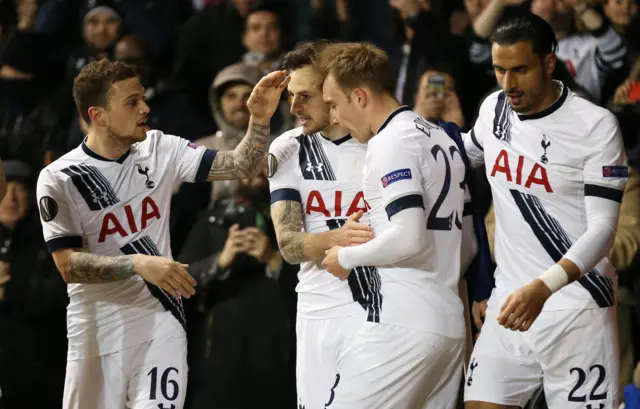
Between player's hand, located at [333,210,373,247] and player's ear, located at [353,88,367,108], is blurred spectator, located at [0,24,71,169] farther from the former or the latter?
player's ear, located at [353,88,367,108]

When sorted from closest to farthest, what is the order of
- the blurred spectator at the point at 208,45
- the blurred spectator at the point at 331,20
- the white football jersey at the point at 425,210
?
the white football jersey at the point at 425,210
the blurred spectator at the point at 208,45
the blurred spectator at the point at 331,20

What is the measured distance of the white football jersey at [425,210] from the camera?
17.4 feet

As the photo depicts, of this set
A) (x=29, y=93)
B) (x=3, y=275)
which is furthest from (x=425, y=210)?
(x=29, y=93)

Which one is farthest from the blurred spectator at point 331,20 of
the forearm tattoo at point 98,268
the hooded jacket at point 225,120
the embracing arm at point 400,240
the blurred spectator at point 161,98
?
the embracing arm at point 400,240

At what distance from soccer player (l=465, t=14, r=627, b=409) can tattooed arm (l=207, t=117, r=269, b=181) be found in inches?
50.0

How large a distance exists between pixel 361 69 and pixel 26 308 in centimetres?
383

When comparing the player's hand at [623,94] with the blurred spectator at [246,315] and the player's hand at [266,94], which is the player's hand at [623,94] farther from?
the player's hand at [266,94]

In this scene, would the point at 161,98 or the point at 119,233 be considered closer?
the point at 119,233

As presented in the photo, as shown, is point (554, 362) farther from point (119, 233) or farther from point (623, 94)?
point (623, 94)

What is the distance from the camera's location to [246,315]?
7.98 m

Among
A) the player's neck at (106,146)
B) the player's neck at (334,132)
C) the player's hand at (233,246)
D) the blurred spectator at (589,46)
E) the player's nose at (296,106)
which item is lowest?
the player's hand at (233,246)

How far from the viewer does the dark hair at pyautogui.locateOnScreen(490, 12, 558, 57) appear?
5.73 m

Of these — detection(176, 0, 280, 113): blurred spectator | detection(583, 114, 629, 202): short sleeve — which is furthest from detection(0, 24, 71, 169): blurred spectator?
detection(583, 114, 629, 202): short sleeve

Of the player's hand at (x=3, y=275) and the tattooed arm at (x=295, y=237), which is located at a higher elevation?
the tattooed arm at (x=295, y=237)
